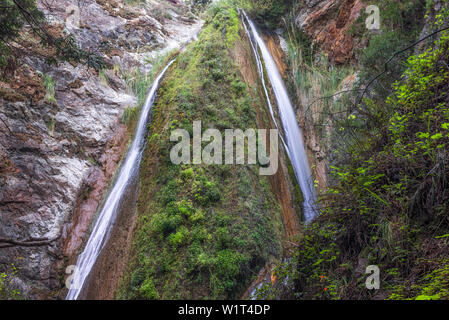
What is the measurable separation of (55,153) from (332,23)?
36.8ft

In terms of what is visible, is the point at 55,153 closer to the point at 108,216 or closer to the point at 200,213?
the point at 108,216

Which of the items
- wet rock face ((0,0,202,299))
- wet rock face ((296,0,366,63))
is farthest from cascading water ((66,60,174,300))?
wet rock face ((296,0,366,63))

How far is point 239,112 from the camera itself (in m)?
7.83

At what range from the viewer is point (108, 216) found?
633 centimetres

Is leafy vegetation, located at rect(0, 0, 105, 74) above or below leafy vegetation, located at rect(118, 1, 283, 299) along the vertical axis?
above

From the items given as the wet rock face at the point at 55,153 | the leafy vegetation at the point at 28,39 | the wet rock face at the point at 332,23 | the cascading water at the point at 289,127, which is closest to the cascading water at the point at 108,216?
the wet rock face at the point at 55,153

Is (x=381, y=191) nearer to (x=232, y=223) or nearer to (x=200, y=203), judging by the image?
(x=232, y=223)

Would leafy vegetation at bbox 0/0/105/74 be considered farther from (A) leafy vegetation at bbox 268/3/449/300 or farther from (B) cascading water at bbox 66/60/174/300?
(A) leafy vegetation at bbox 268/3/449/300

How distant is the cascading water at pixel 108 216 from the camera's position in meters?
5.61

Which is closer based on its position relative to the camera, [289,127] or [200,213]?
[200,213]

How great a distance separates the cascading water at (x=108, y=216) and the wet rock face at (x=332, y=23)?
7.61 m

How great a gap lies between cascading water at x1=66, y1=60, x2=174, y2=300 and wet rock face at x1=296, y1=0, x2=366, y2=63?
25.0 feet

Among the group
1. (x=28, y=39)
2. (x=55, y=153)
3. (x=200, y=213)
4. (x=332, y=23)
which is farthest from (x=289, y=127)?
(x=28, y=39)

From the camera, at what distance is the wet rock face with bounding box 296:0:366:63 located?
32.5ft
